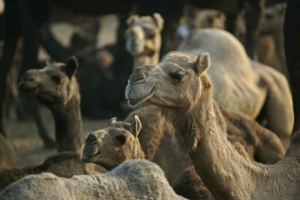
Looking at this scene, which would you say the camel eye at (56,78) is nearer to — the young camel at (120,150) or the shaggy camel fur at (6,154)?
the shaggy camel fur at (6,154)

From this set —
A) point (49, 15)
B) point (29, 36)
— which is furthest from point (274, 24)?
point (29, 36)

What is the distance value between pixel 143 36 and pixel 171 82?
6.21 m

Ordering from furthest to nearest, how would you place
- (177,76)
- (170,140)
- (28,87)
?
(28,87), (170,140), (177,76)

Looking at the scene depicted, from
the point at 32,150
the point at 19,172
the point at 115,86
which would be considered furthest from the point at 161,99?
the point at 115,86

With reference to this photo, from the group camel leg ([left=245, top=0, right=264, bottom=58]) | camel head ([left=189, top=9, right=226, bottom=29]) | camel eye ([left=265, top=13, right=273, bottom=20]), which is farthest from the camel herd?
camel eye ([left=265, top=13, right=273, bottom=20])

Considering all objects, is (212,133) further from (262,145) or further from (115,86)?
(115,86)

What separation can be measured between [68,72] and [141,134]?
2.57 feet

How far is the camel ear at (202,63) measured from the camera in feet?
20.4

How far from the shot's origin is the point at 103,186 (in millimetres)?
4949

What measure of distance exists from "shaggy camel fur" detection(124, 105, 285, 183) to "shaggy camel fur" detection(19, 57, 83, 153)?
42 cm

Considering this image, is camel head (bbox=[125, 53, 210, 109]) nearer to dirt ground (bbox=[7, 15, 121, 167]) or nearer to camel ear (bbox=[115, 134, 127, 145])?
camel ear (bbox=[115, 134, 127, 145])

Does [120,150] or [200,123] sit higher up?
[200,123]

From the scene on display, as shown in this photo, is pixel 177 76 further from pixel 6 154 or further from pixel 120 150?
pixel 6 154

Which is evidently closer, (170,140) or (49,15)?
(170,140)
